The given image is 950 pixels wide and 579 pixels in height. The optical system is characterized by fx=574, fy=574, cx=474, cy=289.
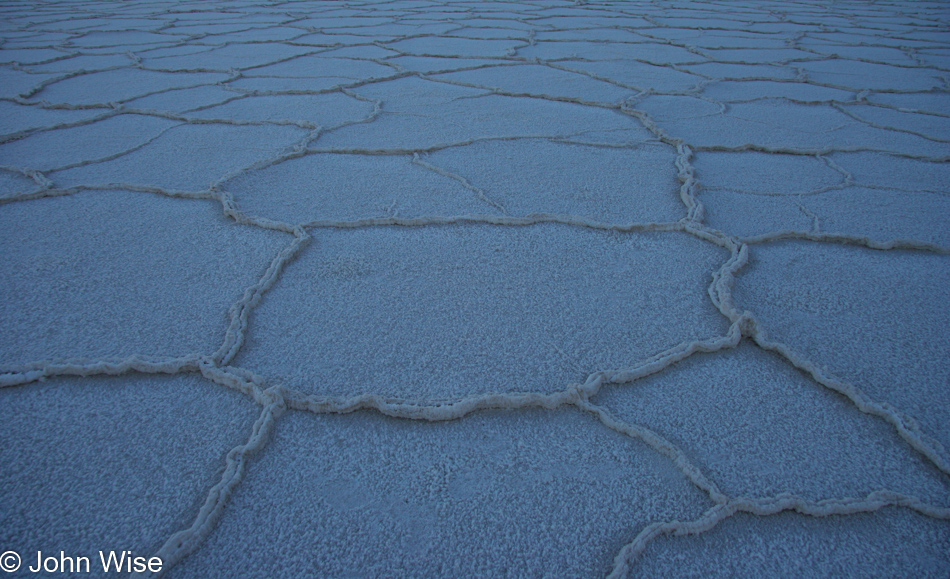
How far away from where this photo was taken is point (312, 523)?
0.71 metres

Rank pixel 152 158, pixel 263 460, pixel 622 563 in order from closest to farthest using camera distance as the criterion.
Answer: pixel 622 563 < pixel 263 460 < pixel 152 158

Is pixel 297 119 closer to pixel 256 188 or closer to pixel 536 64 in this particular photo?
pixel 256 188

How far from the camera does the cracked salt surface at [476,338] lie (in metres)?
0.71

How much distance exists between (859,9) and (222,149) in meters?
6.16

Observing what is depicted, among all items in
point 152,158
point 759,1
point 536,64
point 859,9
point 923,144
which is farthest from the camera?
point 759,1

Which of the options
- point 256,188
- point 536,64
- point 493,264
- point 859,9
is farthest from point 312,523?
point 859,9

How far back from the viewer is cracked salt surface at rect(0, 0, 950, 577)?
71cm

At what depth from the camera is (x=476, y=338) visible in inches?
40.3

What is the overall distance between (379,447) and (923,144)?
2188 mm

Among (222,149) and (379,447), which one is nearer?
(379,447)

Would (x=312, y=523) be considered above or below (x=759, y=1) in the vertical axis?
below
